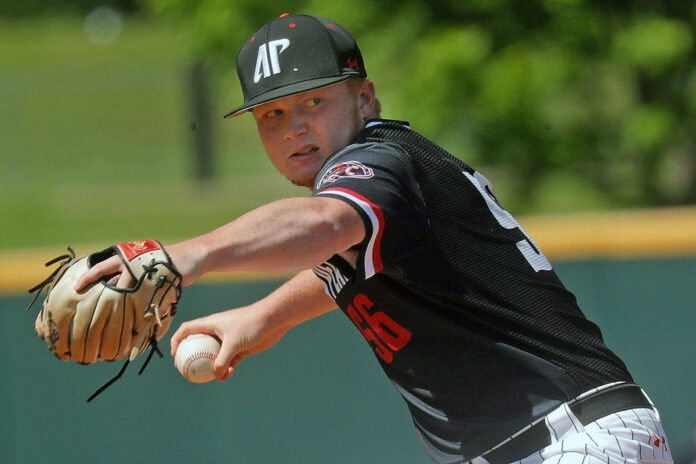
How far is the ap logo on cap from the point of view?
2624 millimetres

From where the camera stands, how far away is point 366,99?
9.41ft

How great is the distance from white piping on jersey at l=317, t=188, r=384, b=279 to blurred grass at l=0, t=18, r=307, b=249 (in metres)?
12.8

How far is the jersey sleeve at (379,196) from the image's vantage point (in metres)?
2.18

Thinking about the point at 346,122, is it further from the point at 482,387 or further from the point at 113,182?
the point at 113,182

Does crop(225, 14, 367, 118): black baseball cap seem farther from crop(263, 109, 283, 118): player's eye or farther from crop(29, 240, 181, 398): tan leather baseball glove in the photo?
crop(29, 240, 181, 398): tan leather baseball glove

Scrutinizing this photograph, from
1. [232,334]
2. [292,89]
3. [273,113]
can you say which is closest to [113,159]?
[232,334]

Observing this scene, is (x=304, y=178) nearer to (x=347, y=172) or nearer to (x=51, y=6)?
(x=347, y=172)

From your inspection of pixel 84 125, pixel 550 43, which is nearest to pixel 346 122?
pixel 550 43

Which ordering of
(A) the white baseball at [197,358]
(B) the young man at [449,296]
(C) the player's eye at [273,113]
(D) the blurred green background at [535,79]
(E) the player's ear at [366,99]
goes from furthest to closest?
(D) the blurred green background at [535,79] < (A) the white baseball at [197,358] < (E) the player's ear at [366,99] < (C) the player's eye at [273,113] < (B) the young man at [449,296]

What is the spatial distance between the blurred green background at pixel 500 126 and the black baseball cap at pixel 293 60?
2780mm

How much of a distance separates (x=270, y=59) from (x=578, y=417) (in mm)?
1265

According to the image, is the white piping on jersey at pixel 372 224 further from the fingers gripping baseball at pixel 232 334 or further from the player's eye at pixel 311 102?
the fingers gripping baseball at pixel 232 334

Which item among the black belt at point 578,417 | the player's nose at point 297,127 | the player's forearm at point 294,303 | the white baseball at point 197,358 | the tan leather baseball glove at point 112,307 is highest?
the player's nose at point 297,127

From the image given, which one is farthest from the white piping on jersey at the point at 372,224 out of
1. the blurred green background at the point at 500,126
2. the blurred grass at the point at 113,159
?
the blurred grass at the point at 113,159
